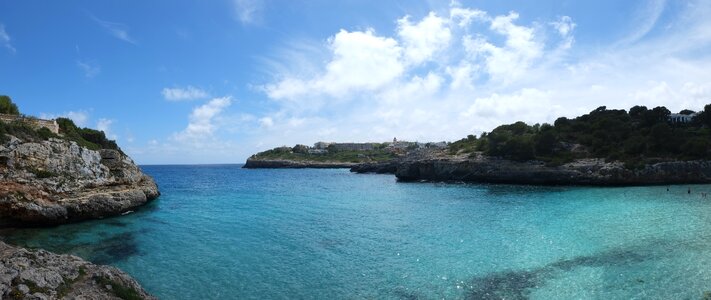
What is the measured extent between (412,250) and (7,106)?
175 feet

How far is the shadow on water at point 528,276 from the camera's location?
582 inches

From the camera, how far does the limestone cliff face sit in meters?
28.2

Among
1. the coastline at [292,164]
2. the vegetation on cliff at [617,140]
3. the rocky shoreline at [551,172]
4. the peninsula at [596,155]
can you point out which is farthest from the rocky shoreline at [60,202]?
the coastline at [292,164]

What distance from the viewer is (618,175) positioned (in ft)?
191

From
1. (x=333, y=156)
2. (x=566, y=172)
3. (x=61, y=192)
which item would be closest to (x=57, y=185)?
(x=61, y=192)

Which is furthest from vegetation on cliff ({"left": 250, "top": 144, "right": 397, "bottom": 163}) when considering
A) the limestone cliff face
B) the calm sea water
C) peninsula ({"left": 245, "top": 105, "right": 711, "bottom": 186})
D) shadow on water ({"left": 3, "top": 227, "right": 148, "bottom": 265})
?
shadow on water ({"left": 3, "top": 227, "right": 148, "bottom": 265})

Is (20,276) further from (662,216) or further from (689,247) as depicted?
(662,216)

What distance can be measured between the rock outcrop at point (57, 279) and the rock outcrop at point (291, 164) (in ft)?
466

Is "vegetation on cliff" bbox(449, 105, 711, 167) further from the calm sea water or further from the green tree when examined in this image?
the green tree

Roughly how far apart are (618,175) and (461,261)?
51.1 metres

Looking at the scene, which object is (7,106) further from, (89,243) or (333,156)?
(333,156)

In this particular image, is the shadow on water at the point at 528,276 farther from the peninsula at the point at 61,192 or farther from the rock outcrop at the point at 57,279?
the peninsula at the point at 61,192

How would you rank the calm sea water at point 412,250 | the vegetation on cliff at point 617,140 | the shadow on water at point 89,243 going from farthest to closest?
the vegetation on cliff at point 617,140 < the shadow on water at point 89,243 < the calm sea water at point 412,250

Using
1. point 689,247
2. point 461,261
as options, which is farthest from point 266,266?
point 689,247
